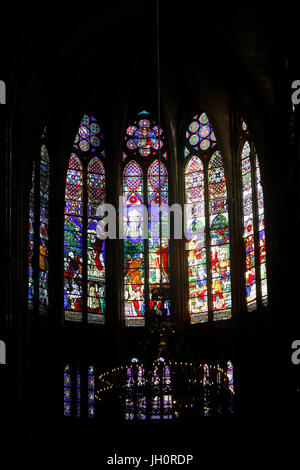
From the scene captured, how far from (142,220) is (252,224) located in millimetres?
3069

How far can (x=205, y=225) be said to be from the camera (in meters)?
33.1

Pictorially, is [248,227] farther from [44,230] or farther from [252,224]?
[44,230]

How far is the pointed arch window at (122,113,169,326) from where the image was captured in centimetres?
3288

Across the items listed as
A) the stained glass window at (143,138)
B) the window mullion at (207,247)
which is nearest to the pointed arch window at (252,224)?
the window mullion at (207,247)

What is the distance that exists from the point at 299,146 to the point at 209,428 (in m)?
6.30

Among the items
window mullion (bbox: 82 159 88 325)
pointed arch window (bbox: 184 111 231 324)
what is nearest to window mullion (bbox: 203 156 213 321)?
pointed arch window (bbox: 184 111 231 324)

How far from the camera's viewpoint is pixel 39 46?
1154 inches

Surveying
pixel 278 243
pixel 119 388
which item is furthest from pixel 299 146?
pixel 119 388

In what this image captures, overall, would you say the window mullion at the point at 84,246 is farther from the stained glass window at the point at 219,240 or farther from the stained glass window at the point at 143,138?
the stained glass window at the point at 219,240

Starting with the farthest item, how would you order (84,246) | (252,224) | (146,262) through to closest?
(146,262), (84,246), (252,224)

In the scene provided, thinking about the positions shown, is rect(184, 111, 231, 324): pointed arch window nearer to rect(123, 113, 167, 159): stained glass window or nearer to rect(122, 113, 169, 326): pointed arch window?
rect(122, 113, 169, 326): pointed arch window

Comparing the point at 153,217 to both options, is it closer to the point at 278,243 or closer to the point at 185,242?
the point at 185,242

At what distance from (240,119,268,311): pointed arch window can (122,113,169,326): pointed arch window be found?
78.7 inches

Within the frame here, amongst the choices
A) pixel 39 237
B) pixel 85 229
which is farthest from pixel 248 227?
pixel 39 237
